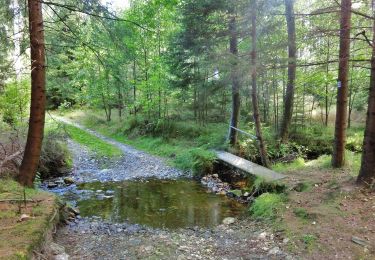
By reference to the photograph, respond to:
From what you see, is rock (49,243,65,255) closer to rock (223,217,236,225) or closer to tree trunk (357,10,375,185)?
rock (223,217,236,225)

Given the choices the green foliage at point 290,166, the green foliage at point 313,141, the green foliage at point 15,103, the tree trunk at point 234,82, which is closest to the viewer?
the tree trunk at point 234,82

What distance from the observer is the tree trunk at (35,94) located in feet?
19.7

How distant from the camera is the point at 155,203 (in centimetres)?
779

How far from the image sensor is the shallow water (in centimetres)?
665

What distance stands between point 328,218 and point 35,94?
586cm

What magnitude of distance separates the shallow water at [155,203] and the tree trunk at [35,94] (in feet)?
4.93

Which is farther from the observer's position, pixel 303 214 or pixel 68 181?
pixel 68 181

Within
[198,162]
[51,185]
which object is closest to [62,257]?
[51,185]

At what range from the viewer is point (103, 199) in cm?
797

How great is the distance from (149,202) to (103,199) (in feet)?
3.87

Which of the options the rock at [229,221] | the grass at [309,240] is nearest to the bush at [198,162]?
the rock at [229,221]

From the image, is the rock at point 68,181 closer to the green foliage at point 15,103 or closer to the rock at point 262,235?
the green foliage at point 15,103

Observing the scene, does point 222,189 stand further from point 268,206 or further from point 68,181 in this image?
point 68,181

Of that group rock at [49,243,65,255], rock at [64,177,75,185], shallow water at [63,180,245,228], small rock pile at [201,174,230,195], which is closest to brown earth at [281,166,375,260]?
shallow water at [63,180,245,228]
